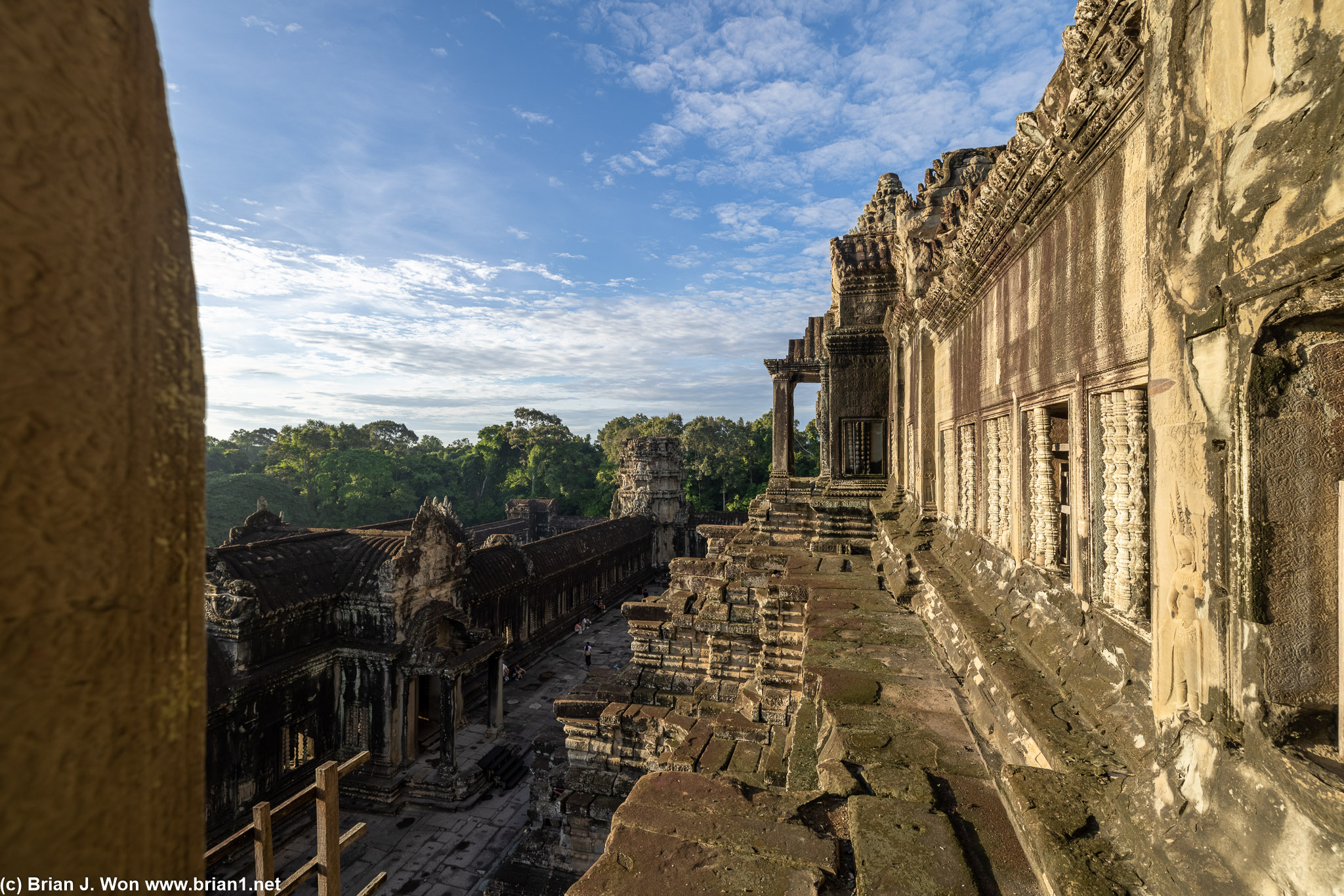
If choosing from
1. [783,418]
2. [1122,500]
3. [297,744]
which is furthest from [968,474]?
[783,418]

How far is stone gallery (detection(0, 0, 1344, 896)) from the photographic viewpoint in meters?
0.55

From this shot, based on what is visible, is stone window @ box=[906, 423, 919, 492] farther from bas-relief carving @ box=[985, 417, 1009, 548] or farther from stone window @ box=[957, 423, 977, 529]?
bas-relief carving @ box=[985, 417, 1009, 548]

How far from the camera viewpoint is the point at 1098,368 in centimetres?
311

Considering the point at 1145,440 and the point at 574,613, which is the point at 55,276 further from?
the point at 574,613

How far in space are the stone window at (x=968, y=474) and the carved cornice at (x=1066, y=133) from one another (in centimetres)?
165

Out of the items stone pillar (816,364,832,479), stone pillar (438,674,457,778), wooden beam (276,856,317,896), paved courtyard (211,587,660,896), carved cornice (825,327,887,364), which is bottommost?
paved courtyard (211,587,660,896)

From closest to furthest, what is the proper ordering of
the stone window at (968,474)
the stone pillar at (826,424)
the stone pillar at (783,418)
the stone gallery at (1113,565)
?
the stone gallery at (1113,565) → the stone window at (968,474) → the stone pillar at (826,424) → the stone pillar at (783,418)

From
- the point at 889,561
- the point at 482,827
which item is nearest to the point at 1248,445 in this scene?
the point at 889,561

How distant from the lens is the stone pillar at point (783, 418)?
61.1 ft

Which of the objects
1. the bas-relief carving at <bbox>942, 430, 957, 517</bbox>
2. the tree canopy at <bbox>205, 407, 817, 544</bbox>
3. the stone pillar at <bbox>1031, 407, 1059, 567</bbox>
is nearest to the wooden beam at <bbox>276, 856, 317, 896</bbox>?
the stone pillar at <bbox>1031, 407, 1059, 567</bbox>

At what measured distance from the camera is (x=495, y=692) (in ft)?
46.0

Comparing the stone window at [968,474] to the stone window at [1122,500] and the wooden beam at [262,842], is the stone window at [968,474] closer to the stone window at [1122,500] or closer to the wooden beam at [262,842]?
the stone window at [1122,500]

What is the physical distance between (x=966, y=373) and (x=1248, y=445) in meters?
4.71

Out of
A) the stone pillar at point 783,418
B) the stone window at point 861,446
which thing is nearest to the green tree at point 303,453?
the stone pillar at point 783,418
